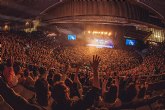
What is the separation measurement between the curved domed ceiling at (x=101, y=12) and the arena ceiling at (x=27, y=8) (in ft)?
4.56

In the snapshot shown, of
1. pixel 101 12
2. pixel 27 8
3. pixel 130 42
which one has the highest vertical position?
pixel 27 8

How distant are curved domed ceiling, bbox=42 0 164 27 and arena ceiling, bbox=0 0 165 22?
1.39 meters

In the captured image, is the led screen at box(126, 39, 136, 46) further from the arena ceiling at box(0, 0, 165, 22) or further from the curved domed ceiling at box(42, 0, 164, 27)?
the arena ceiling at box(0, 0, 165, 22)

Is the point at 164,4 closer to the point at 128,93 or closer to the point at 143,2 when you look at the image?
the point at 143,2

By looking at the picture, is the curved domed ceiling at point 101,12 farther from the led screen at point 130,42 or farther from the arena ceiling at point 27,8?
the led screen at point 130,42

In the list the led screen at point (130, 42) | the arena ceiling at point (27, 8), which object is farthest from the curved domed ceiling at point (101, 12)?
the led screen at point (130, 42)

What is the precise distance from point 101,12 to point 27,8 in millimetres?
11976

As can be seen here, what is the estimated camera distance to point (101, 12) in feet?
141

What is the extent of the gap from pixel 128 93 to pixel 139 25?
3729 cm

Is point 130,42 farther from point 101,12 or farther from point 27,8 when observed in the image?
point 27,8

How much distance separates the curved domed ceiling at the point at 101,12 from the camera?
41.9m

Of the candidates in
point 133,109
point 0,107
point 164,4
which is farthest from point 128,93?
point 164,4

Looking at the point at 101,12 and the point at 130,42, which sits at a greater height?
the point at 101,12

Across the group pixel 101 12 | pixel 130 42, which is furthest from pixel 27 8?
pixel 130 42
